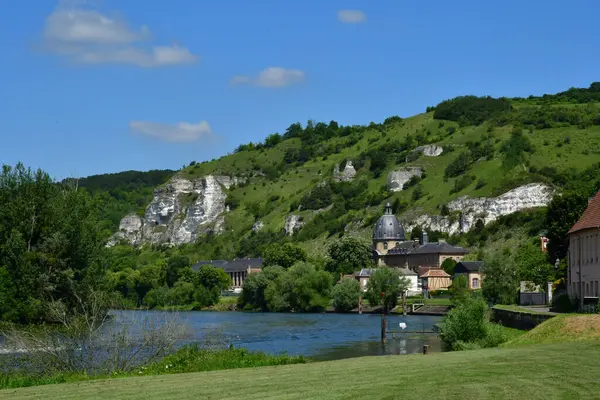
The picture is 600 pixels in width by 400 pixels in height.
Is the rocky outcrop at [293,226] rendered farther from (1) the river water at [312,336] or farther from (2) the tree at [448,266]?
(1) the river water at [312,336]

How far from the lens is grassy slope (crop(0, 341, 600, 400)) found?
59.0 feet

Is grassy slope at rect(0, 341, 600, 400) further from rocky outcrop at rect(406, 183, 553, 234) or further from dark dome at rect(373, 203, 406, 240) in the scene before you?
dark dome at rect(373, 203, 406, 240)

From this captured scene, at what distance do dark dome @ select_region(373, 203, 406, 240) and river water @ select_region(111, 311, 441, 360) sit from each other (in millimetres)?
75301

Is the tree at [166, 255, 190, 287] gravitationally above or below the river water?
above

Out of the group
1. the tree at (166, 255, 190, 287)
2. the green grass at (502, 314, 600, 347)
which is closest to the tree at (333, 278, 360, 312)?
the tree at (166, 255, 190, 287)

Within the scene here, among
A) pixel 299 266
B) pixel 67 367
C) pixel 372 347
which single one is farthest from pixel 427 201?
pixel 67 367

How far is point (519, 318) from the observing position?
48.8 meters

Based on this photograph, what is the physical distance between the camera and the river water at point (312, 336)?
50.4 m

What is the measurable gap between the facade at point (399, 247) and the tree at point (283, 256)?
22.7 metres

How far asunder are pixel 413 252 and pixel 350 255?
1323cm

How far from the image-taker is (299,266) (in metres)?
113

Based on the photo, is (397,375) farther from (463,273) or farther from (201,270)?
(201,270)

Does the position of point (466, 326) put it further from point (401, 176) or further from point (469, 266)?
point (401, 176)

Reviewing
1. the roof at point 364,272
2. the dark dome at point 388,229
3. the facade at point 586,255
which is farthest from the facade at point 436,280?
the facade at point 586,255
